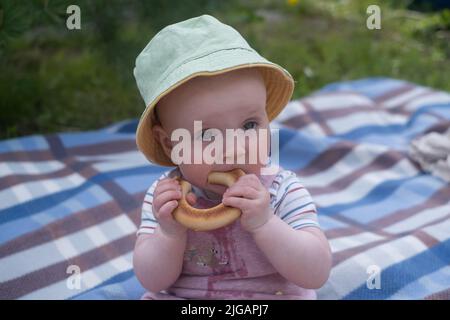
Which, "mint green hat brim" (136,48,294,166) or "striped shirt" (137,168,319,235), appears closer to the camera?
"mint green hat brim" (136,48,294,166)

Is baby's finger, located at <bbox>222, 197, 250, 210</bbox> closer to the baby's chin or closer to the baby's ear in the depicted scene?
the baby's chin

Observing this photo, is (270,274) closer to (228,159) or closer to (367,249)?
(228,159)

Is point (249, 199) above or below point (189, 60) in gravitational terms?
below

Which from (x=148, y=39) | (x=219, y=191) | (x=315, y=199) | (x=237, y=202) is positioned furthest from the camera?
(x=148, y=39)

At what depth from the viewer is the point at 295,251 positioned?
3.84 feet

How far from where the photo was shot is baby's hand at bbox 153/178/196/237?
1150 millimetres

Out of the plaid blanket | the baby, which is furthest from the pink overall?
the plaid blanket

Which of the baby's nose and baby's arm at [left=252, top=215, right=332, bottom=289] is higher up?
the baby's nose

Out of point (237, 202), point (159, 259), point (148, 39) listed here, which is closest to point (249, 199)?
point (237, 202)

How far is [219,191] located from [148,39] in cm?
152

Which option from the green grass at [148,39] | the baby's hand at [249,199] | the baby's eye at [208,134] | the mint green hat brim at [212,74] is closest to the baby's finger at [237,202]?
the baby's hand at [249,199]

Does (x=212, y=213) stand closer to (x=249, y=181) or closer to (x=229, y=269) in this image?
(x=249, y=181)

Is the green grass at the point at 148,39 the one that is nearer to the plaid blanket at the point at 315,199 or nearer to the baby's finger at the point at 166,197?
the plaid blanket at the point at 315,199
